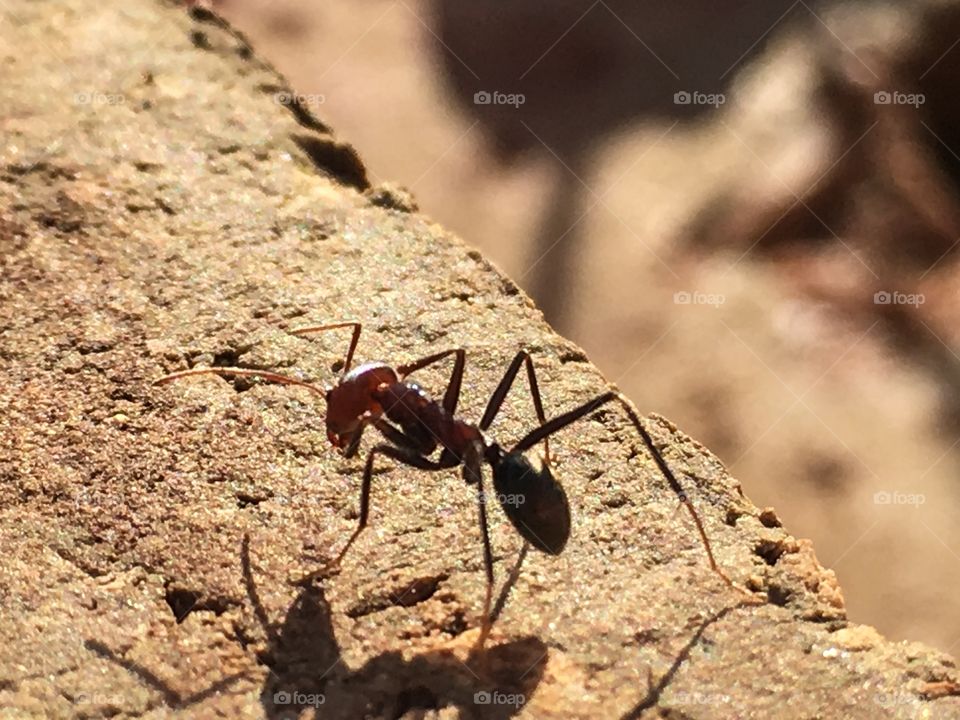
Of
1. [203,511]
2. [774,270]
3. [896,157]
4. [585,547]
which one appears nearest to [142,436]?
[203,511]

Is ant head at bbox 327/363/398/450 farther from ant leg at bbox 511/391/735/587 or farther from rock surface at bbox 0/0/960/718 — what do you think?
ant leg at bbox 511/391/735/587

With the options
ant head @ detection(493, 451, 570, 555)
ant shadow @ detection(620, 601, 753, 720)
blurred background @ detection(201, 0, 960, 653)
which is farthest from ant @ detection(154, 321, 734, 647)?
blurred background @ detection(201, 0, 960, 653)

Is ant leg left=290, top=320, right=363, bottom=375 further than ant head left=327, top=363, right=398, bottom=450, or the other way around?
ant leg left=290, top=320, right=363, bottom=375

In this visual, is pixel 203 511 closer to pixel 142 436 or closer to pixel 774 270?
pixel 142 436

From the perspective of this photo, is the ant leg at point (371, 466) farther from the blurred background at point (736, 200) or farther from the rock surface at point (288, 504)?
the blurred background at point (736, 200)

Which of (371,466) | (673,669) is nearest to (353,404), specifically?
(371,466)

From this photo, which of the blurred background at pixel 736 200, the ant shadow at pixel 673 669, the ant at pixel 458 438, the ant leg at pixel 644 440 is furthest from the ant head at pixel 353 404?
the blurred background at pixel 736 200

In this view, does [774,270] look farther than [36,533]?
Yes
